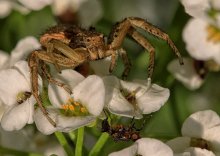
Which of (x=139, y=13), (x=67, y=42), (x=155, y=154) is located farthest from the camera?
(x=139, y=13)

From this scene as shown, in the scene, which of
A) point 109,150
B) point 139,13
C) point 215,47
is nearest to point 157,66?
point 215,47

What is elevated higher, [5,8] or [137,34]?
[137,34]

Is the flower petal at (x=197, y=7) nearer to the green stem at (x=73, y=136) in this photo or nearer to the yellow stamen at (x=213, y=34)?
the yellow stamen at (x=213, y=34)

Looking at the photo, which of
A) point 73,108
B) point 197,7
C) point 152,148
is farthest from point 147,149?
point 197,7

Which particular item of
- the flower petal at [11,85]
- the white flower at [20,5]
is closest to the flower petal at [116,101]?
the flower petal at [11,85]

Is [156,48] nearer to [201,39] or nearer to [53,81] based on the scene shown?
[201,39]

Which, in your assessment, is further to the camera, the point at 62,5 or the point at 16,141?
the point at 62,5

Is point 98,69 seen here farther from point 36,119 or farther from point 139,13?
point 139,13
